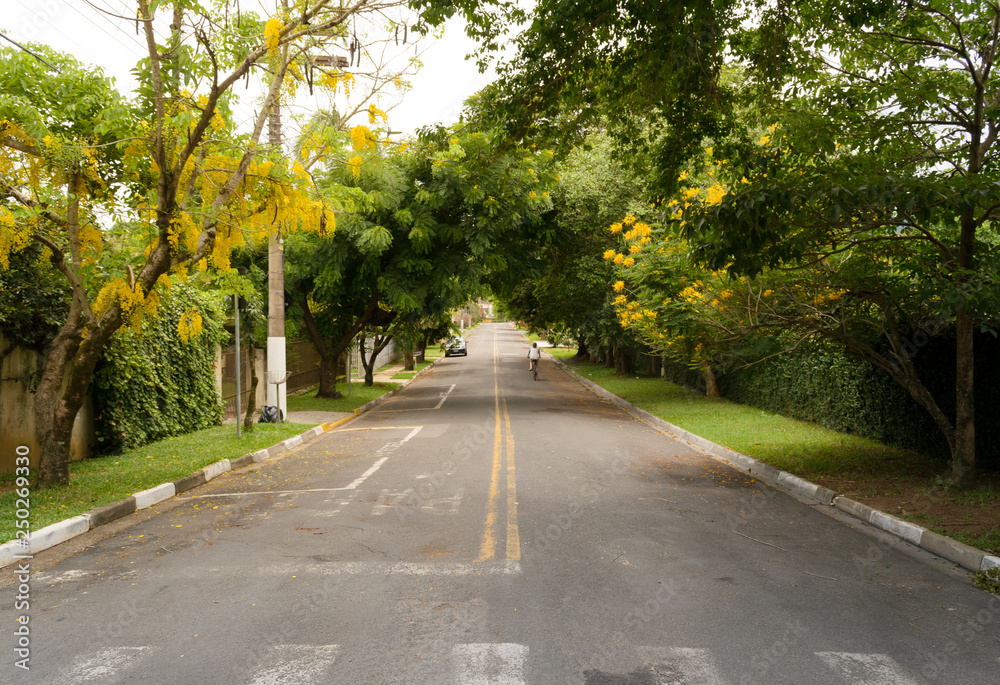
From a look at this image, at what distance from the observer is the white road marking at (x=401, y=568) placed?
544 centimetres

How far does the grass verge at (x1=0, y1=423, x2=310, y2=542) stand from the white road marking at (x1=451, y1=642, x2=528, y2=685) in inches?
182

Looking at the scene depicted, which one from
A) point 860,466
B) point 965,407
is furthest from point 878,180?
point 860,466

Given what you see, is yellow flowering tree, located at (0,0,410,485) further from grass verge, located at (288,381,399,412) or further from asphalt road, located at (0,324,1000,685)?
grass verge, located at (288,381,399,412)

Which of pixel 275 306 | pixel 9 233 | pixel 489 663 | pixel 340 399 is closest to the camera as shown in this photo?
pixel 489 663

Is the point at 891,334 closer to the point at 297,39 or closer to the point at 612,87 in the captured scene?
the point at 612,87

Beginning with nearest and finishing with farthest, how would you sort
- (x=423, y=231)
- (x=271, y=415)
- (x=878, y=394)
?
(x=878, y=394)
(x=271, y=415)
(x=423, y=231)

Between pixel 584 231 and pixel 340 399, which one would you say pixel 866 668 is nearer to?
pixel 340 399

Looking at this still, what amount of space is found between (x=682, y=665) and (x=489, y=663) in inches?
42.8

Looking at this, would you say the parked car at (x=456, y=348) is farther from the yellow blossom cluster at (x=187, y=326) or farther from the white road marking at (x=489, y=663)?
the white road marking at (x=489, y=663)

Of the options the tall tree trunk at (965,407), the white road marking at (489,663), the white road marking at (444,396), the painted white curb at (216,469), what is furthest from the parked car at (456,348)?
the white road marking at (489,663)

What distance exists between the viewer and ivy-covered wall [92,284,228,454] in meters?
11.3

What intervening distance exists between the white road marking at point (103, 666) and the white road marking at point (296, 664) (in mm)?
796

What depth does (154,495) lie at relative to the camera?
8477mm

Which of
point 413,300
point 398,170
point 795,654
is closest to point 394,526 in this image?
point 795,654
